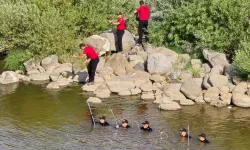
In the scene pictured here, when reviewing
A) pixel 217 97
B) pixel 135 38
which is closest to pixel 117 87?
pixel 217 97

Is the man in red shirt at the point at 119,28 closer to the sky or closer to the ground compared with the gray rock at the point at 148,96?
closer to the sky

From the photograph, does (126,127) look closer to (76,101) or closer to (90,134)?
(90,134)

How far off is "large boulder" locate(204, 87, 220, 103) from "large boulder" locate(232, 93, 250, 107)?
2.81 feet

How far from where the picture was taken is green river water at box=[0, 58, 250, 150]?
19.8m

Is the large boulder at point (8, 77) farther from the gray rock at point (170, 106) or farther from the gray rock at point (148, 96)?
the gray rock at point (170, 106)

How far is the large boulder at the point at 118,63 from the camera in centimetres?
2852

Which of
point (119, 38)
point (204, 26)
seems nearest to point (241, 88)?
point (204, 26)

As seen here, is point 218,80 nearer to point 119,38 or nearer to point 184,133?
point 184,133

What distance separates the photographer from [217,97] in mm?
24734

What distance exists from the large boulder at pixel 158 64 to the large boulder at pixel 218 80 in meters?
3.02

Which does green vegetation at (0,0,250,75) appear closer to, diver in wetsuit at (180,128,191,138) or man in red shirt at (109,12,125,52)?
man in red shirt at (109,12,125,52)

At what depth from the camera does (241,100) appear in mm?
23906

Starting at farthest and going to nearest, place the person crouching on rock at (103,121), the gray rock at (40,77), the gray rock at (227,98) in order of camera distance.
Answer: the gray rock at (40,77) < the gray rock at (227,98) < the person crouching on rock at (103,121)

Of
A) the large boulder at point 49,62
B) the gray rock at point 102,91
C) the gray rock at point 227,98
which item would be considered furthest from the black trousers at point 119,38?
the gray rock at point 227,98
